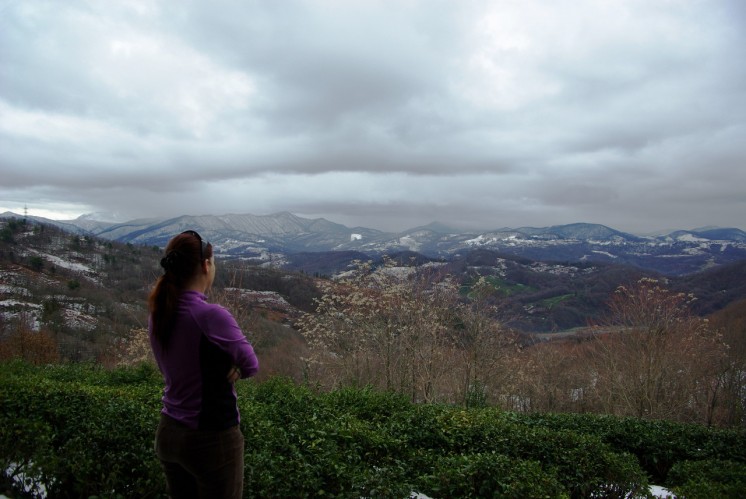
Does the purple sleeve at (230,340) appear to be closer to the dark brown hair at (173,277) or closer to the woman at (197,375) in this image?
the woman at (197,375)

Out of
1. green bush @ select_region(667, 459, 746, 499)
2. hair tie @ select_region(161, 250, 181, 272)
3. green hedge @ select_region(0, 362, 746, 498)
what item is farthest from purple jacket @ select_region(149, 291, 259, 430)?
green bush @ select_region(667, 459, 746, 499)

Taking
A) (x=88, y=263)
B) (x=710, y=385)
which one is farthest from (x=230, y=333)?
(x=88, y=263)

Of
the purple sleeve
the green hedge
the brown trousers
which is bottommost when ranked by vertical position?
the green hedge

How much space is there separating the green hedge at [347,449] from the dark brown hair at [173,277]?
1.92 m

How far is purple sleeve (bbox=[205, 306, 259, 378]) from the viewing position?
6.97ft

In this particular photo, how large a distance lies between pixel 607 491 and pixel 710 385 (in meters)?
16.5

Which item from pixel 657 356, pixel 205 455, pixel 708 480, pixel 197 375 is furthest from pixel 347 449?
pixel 657 356

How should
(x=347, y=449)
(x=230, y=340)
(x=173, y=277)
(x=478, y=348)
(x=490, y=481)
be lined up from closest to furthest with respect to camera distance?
(x=230, y=340) < (x=173, y=277) < (x=490, y=481) < (x=347, y=449) < (x=478, y=348)

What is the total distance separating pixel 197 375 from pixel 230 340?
10.0 inches

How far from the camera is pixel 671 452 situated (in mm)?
6824

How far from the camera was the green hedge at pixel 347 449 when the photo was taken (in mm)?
3531

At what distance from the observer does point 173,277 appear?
225 cm

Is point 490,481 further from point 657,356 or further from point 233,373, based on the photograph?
point 657,356

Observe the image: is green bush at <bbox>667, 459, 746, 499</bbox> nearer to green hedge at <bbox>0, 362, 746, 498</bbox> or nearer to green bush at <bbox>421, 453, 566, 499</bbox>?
green hedge at <bbox>0, 362, 746, 498</bbox>
